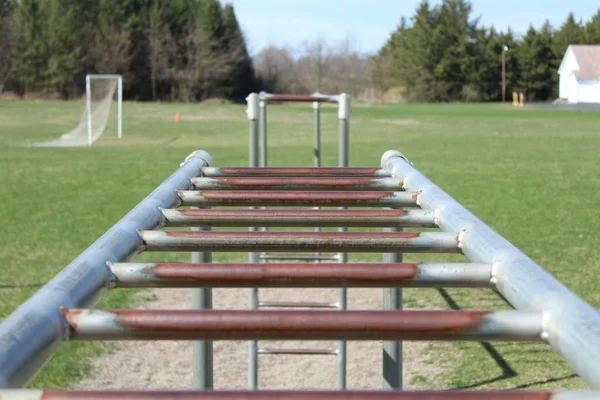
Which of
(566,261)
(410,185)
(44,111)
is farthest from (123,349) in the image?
(44,111)

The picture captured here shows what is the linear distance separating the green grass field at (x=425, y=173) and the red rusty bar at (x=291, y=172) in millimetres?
2532

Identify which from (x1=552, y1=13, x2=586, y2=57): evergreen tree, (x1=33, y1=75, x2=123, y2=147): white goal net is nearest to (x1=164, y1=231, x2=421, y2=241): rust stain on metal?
(x1=33, y1=75, x2=123, y2=147): white goal net

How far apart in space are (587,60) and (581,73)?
7.26ft

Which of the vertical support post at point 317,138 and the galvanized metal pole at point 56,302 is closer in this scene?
the galvanized metal pole at point 56,302

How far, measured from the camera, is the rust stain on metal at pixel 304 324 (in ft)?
4.40

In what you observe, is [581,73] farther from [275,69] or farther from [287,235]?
[287,235]

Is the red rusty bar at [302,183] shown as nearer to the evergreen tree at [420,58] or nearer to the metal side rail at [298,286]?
the metal side rail at [298,286]

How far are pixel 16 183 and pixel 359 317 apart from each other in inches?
614

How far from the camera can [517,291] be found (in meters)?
1.59

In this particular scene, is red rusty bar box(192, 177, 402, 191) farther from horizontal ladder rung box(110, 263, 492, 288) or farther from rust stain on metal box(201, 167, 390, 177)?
horizontal ladder rung box(110, 263, 492, 288)

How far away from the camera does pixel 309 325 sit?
1334 mm

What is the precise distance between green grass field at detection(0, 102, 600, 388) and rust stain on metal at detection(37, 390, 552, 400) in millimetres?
4556

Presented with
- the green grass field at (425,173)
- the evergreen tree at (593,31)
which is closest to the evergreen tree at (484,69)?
the evergreen tree at (593,31)

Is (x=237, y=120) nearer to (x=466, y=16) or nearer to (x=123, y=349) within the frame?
(x=123, y=349)
